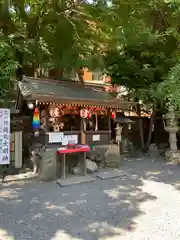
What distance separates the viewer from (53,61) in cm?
1061

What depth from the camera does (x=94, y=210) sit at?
15.8ft

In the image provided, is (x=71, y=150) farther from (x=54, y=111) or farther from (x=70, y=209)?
(x=70, y=209)

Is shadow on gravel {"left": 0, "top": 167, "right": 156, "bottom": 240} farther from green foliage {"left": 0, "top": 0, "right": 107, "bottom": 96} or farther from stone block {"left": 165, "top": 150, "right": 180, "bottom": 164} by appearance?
green foliage {"left": 0, "top": 0, "right": 107, "bottom": 96}

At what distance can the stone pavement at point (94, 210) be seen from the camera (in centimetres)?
382

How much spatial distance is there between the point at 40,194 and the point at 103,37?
788 cm

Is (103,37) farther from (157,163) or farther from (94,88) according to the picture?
(157,163)

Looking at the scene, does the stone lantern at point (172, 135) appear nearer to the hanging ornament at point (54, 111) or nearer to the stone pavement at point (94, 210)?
the stone pavement at point (94, 210)

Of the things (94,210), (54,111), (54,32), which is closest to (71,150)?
(54,111)

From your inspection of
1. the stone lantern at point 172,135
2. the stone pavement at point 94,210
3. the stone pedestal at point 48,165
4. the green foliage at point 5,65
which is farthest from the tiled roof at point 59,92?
the stone lantern at point 172,135

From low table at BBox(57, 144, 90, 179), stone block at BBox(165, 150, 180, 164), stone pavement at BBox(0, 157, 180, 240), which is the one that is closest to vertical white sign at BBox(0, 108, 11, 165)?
stone pavement at BBox(0, 157, 180, 240)

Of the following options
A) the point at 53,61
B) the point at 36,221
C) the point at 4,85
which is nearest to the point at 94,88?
the point at 53,61

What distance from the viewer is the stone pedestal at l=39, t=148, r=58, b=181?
7.12 metres

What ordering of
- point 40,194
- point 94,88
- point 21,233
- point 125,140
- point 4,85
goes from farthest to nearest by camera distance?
1. point 125,140
2. point 94,88
3. point 4,85
4. point 40,194
5. point 21,233

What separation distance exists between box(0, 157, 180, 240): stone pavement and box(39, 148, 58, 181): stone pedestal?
326mm
